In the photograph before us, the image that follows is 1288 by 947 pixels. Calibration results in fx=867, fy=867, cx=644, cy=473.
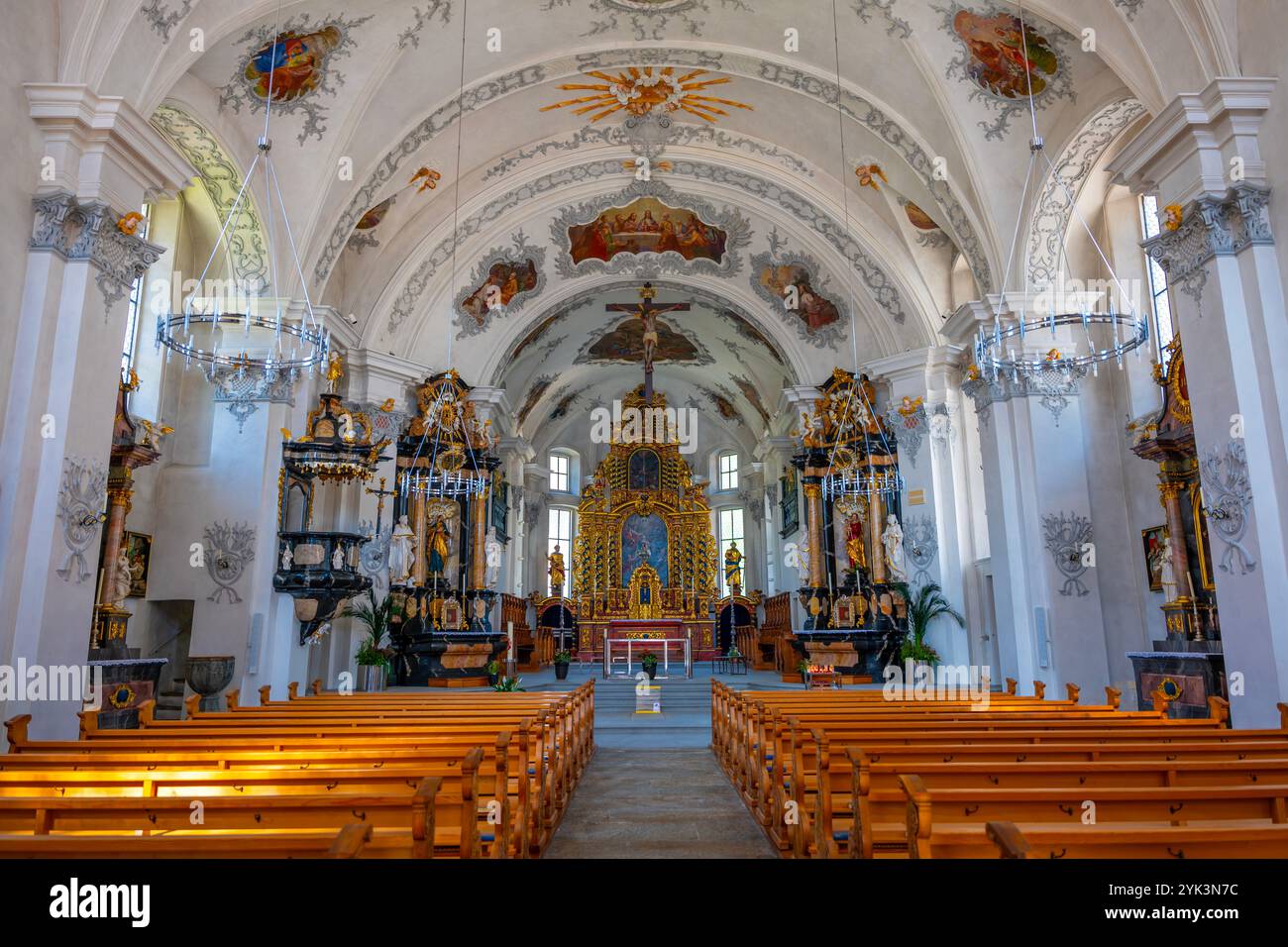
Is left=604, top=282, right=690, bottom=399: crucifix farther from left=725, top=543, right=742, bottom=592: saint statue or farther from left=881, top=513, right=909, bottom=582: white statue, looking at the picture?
left=881, top=513, right=909, bottom=582: white statue

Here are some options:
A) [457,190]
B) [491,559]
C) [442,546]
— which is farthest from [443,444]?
[457,190]

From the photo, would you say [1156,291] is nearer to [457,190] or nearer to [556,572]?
[457,190]

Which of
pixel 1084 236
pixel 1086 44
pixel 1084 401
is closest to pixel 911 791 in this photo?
pixel 1086 44

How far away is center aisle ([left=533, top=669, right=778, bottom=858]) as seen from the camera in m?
5.51

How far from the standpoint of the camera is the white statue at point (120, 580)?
9297 mm

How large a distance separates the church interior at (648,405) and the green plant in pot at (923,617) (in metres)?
0.07

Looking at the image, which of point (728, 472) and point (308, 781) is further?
point (728, 472)

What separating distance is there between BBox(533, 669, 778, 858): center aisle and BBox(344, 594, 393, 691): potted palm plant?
3.64 meters

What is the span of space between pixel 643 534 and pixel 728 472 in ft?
12.6

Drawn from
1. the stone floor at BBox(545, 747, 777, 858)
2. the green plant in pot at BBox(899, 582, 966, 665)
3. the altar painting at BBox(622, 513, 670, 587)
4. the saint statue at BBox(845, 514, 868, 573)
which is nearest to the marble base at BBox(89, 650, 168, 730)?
the stone floor at BBox(545, 747, 777, 858)

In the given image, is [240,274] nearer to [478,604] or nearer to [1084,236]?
[478,604]

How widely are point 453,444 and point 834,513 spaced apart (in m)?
7.41

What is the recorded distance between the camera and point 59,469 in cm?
694

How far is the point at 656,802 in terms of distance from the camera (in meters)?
6.99
